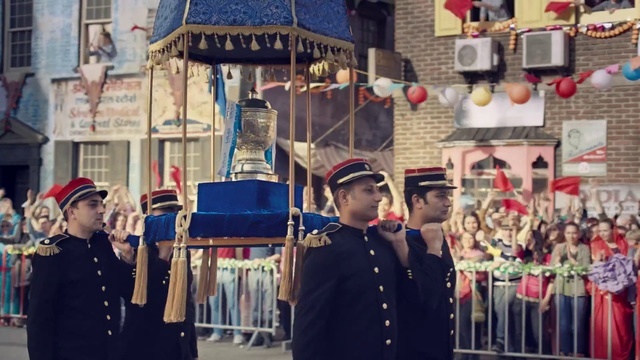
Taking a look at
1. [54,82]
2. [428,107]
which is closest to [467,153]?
[428,107]

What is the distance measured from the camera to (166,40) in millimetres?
8523

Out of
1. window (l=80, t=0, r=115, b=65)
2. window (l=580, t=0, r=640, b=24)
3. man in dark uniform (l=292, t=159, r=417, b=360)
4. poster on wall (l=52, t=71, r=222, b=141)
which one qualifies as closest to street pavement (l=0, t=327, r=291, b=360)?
poster on wall (l=52, t=71, r=222, b=141)

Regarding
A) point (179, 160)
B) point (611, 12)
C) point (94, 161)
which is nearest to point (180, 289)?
point (611, 12)

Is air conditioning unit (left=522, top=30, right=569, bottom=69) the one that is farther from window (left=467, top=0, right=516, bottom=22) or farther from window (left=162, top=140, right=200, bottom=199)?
window (left=162, top=140, right=200, bottom=199)

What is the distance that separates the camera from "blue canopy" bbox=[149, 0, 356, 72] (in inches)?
325

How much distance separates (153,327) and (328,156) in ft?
46.8

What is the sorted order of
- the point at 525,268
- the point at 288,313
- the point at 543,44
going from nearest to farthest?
the point at 525,268, the point at 288,313, the point at 543,44

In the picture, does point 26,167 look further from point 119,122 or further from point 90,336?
point 90,336

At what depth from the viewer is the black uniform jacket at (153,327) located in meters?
8.99

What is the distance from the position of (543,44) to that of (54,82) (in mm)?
11244

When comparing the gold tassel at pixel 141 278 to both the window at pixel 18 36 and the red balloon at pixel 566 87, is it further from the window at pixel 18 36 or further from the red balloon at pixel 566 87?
the window at pixel 18 36

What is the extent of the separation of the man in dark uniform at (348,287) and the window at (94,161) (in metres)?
18.2

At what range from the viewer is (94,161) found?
25.2m

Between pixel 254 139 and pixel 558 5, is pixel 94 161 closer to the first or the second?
pixel 558 5
